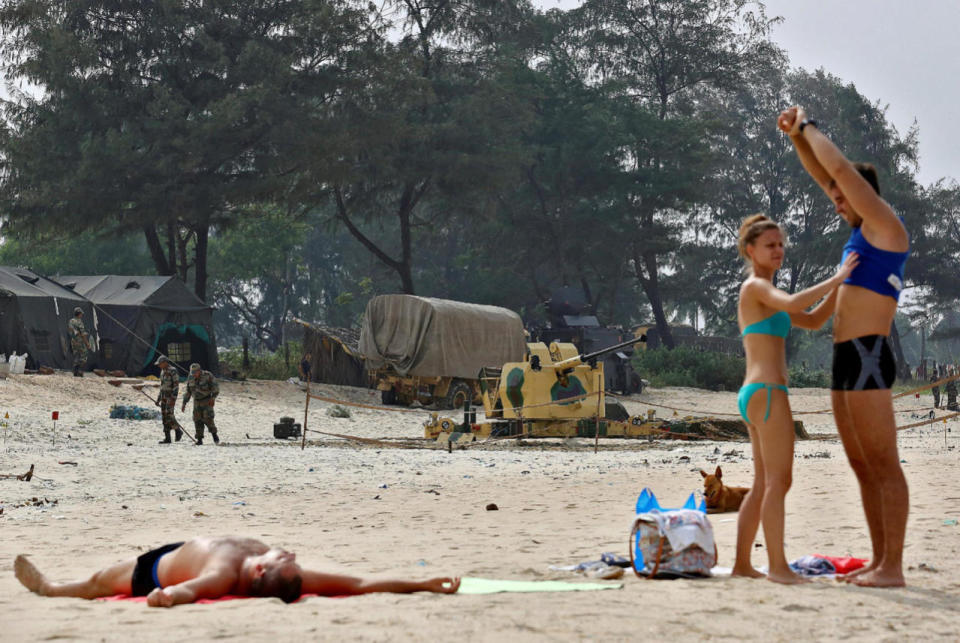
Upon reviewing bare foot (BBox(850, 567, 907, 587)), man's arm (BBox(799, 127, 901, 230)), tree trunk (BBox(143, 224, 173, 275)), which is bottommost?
bare foot (BBox(850, 567, 907, 587))

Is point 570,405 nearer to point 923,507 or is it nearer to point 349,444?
point 349,444

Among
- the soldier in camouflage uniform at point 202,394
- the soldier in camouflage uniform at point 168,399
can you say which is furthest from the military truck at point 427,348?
the soldier in camouflage uniform at point 202,394

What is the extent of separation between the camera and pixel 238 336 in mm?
83125

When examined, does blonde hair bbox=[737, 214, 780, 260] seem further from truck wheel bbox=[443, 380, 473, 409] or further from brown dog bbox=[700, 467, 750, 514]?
truck wheel bbox=[443, 380, 473, 409]

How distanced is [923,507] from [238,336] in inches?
3025

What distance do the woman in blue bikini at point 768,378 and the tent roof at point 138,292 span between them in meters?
28.6

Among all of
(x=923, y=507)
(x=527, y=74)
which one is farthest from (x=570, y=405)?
(x=527, y=74)

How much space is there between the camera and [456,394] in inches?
1286

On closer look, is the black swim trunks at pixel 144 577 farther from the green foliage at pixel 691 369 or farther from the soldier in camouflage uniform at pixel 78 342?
the green foliage at pixel 691 369

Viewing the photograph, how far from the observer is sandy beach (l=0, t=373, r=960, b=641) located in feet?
15.9

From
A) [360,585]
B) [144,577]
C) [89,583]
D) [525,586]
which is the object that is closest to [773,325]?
[525,586]

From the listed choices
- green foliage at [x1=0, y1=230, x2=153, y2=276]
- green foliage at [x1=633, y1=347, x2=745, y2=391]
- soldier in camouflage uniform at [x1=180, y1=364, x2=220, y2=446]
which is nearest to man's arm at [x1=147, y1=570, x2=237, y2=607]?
soldier in camouflage uniform at [x1=180, y1=364, x2=220, y2=446]

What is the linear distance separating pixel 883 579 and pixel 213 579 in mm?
3265

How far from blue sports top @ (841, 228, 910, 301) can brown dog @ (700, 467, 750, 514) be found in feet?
13.0
